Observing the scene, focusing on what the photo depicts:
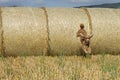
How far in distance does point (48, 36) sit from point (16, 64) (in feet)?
7.63

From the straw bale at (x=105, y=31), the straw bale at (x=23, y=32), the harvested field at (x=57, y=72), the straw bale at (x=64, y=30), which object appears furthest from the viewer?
the straw bale at (x=105, y=31)

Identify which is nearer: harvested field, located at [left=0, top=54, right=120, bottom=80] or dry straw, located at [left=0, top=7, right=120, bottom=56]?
harvested field, located at [left=0, top=54, right=120, bottom=80]

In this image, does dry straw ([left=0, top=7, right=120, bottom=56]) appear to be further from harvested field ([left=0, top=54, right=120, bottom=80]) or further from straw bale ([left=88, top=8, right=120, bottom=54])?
harvested field ([left=0, top=54, right=120, bottom=80])

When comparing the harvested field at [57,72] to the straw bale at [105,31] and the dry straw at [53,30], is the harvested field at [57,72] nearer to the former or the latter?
the dry straw at [53,30]

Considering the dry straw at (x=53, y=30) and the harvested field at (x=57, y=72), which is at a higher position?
the dry straw at (x=53, y=30)

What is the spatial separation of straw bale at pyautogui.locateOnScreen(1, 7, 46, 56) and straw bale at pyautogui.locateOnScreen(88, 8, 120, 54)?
6.03 feet

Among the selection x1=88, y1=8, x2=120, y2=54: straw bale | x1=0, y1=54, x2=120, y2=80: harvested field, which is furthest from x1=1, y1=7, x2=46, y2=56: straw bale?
x1=88, y1=8, x2=120, y2=54: straw bale

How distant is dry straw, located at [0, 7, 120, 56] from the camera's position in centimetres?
1308

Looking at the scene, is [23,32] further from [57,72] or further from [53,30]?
[57,72]

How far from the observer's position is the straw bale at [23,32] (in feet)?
42.6

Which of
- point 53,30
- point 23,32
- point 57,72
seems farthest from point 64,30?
point 57,72

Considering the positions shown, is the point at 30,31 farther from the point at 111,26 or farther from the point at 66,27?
the point at 111,26

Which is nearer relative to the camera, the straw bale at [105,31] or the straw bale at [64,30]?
the straw bale at [64,30]

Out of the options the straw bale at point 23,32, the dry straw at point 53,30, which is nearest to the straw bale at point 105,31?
the dry straw at point 53,30
